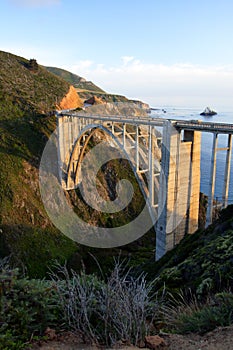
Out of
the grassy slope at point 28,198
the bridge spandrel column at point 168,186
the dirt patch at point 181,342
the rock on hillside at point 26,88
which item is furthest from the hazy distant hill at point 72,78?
the dirt patch at point 181,342

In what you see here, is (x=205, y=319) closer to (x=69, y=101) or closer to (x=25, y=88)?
(x=25, y=88)

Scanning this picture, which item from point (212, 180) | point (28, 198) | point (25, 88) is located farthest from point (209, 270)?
point (25, 88)

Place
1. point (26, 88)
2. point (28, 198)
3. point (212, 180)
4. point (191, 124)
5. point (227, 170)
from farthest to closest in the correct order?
point (26, 88)
point (28, 198)
point (191, 124)
point (212, 180)
point (227, 170)

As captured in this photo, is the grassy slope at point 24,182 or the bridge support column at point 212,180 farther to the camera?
the grassy slope at point 24,182

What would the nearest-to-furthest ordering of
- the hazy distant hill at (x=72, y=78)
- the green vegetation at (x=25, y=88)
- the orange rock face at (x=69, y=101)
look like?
the green vegetation at (x=25, y=88), the orange rock face at (x=69, y=101), the hazy distant hill at (x=72, y=78)

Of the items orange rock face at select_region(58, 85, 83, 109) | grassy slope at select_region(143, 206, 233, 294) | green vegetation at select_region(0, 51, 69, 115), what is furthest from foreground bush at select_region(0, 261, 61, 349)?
orange rock face at select_region(58, 85, 83, 109)

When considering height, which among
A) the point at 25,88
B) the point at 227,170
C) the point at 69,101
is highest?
the point at 25,88

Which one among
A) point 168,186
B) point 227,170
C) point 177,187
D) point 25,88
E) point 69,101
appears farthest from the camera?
point 69,101

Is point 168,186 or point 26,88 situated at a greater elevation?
point 26,88

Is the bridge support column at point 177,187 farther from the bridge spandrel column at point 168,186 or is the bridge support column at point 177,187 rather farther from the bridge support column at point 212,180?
the bridge support column at point 212,180

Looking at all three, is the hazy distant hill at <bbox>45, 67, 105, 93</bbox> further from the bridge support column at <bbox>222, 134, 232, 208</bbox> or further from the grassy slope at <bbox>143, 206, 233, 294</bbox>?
the grassy slope at <bbox>143, 206, 233, 294</bbox>

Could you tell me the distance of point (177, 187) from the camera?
690 inches

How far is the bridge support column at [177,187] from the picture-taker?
16.9 metres

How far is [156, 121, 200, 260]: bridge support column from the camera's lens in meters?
16.9
